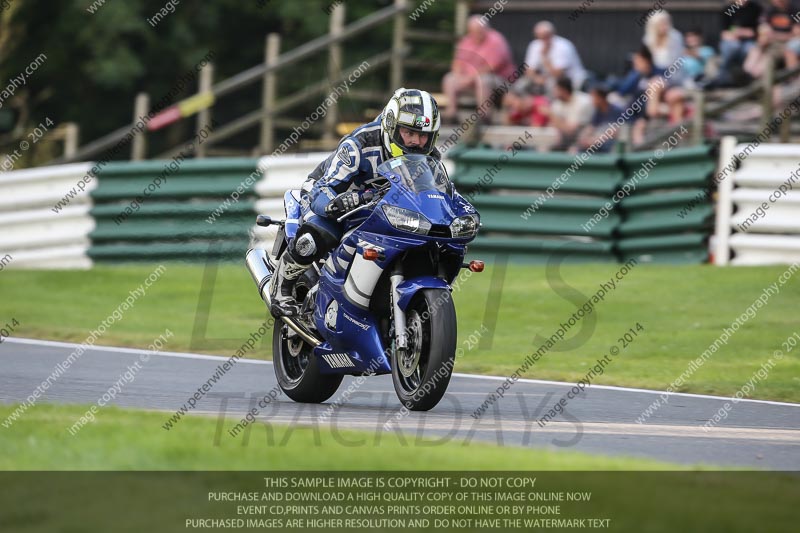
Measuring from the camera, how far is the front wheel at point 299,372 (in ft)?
30.2

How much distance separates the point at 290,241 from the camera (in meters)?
9.32

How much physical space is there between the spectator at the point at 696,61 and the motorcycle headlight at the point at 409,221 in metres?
9.21

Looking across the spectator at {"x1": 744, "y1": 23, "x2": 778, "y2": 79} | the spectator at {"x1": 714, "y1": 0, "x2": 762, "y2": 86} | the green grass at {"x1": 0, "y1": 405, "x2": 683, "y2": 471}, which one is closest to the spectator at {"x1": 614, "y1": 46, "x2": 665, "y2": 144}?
the spectator at {"x1": 714, "y1": 0, "x2": 762, "y2": 86}

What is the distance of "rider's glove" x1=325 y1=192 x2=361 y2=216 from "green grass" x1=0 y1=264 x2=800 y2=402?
9.60 feet

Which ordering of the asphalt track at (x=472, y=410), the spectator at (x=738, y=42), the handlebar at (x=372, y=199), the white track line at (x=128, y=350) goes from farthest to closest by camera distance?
the spectator at (x=738, y=42), the white track line at (x=128, y=350), the handlebar at (x=372, y=199), the asphalt track at (x=472, y=410)

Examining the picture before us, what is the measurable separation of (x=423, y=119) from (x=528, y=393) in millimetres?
2215

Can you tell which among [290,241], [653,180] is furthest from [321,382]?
[653,180]

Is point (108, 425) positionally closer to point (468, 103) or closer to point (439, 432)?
Answer: point (439, 432)

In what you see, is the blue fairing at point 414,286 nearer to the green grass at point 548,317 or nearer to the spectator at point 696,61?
the green grass at point 548,317

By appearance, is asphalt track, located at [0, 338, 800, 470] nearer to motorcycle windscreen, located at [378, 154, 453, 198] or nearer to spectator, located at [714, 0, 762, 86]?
motorcycle windscreen, located at [378, 154, 453, 198]

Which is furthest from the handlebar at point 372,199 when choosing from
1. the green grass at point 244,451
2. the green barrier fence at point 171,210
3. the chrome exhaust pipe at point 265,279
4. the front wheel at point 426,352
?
the green barrier fence at point 171,210

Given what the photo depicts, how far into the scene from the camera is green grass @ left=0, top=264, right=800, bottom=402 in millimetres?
11344

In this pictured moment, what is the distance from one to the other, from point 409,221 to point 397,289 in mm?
382

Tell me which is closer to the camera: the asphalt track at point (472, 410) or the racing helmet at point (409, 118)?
the asphalt track at point (472, 410)
